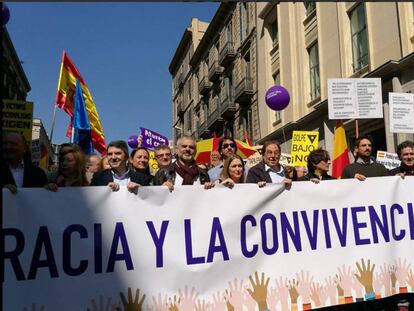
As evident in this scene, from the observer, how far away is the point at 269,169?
4.41 meters

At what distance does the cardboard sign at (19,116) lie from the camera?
7.67m

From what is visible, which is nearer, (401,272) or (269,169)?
(401,272)

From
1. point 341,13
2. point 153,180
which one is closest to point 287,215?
point 153,180

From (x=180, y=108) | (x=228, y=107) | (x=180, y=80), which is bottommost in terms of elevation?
(x=228, y=107)

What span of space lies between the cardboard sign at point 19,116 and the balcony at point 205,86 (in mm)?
28247

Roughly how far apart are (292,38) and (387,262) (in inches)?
639

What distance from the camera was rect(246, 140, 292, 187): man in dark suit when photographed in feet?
14.1

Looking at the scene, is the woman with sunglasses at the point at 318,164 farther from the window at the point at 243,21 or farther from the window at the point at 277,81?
the window at the point at 243,21

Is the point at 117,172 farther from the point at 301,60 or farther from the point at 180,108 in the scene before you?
the point at 180,108

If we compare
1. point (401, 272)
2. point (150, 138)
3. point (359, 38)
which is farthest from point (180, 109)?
point (401, 272)

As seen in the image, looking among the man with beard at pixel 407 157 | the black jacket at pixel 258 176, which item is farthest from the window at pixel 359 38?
the black jacket at pixel 258 176

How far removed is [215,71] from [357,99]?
25341mm

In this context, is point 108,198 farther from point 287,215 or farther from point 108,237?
point 287,215

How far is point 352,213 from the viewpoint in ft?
13.3
